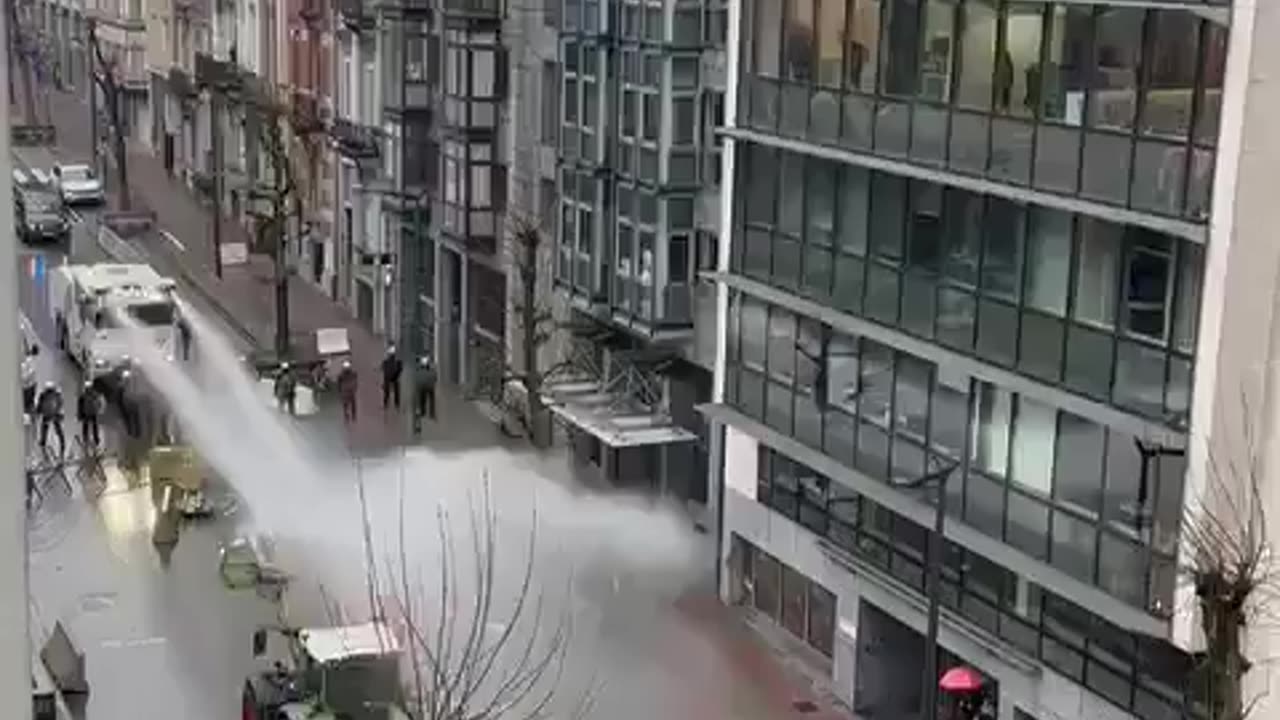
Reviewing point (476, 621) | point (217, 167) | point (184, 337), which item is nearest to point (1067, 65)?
point (476, 621)

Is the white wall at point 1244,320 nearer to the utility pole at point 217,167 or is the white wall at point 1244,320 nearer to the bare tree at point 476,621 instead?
the bare tree at point 476,621

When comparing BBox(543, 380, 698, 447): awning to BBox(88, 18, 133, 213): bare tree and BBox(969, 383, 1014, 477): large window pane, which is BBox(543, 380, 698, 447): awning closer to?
BBox(969, 383, 1014, 477): large window pane

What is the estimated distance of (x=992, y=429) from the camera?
4707 mm

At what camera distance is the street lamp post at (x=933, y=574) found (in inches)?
174

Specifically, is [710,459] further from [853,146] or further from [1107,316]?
[1107,316]

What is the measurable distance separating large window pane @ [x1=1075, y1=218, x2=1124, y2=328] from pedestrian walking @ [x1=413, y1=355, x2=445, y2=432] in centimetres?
383

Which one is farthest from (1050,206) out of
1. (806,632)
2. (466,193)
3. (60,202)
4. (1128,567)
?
(60,202)

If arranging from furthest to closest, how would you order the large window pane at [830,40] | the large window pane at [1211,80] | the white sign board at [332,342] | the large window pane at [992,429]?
the white sign board at [332,342], the large window pane at [830,40], the large window pane at [992,429], the large window pane at [1211,80]

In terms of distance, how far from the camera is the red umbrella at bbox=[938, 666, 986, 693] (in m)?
4.79

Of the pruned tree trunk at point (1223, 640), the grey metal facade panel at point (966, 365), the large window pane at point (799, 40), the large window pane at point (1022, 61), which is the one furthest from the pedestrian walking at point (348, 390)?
the pruned tree trunk at point (1223, 640)

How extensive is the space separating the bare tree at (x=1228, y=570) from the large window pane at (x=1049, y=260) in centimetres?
62

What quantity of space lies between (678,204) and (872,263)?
5.21 feet

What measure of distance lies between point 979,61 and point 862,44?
1.86 feet

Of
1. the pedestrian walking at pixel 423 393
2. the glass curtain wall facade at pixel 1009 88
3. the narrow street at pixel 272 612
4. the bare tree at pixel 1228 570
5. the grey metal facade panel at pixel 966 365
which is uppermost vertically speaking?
the glass curtain wall facade at pixel 1009 88
